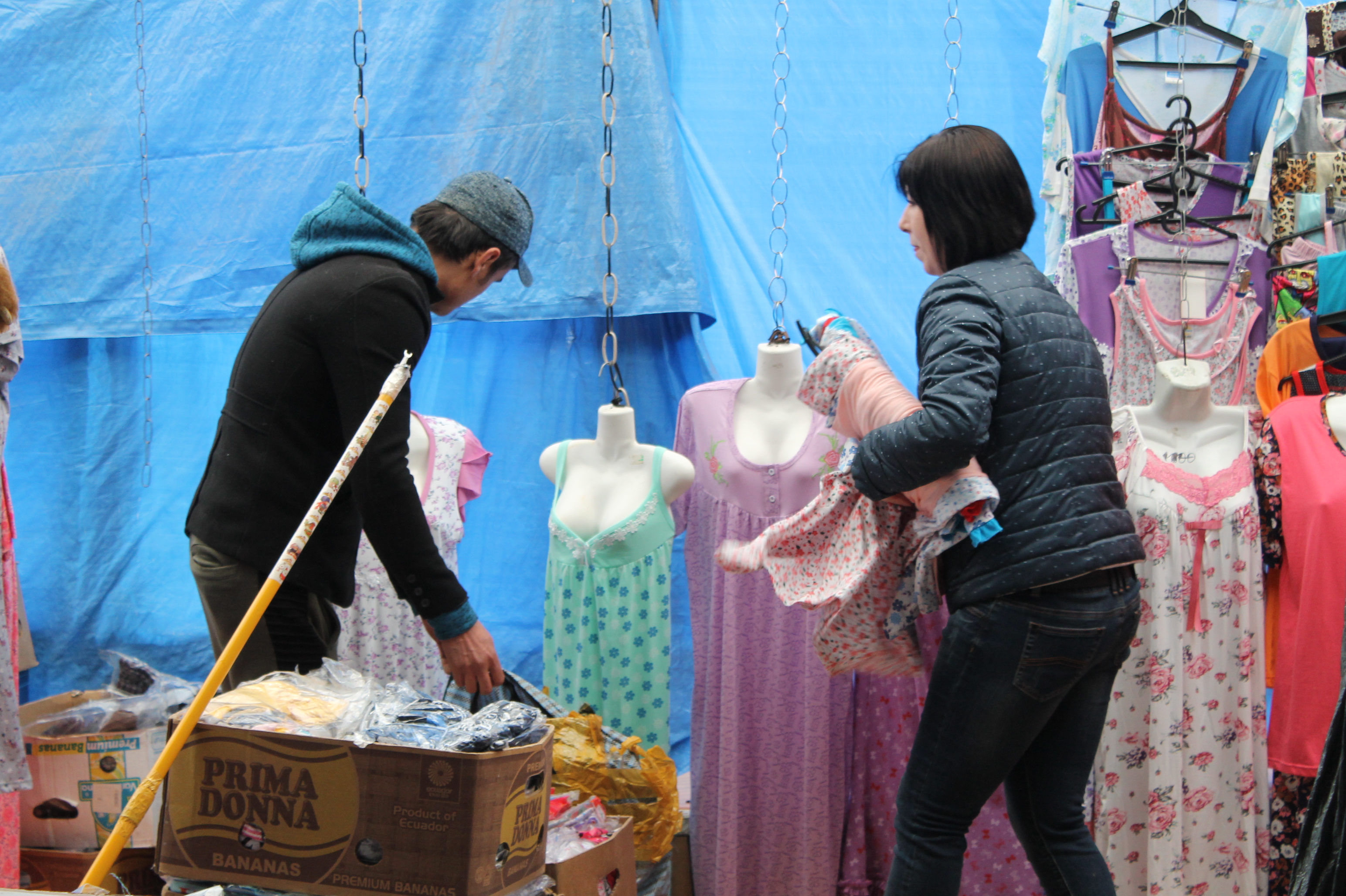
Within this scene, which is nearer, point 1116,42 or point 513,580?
point 1116,42

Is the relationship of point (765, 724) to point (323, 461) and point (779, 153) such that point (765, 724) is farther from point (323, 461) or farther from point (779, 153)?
point (779, 153)

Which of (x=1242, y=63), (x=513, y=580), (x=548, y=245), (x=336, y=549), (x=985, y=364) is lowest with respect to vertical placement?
(x=513, y=580)

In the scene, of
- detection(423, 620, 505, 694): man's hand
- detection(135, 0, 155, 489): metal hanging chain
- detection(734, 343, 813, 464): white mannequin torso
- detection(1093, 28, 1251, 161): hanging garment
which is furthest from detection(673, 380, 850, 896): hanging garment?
detection(135, 0, 155, 489): metal hanging chain

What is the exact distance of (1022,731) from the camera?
1.67 m

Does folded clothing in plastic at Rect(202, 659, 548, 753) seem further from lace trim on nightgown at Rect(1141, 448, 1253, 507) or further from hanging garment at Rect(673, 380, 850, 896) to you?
lace trim on nightgown at Rect(1141, 448, 1253, 507)

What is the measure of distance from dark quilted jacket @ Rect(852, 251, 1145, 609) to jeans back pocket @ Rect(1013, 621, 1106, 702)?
9 centimetres

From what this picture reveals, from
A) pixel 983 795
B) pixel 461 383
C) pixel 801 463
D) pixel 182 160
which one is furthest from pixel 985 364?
pixel 182 160

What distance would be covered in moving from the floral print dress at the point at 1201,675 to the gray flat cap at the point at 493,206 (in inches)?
60.6

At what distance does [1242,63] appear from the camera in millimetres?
2873

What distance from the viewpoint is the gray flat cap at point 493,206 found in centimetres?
202

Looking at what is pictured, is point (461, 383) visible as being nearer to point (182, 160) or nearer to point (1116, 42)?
point (182, 160)

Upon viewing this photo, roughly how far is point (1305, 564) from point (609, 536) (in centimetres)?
163

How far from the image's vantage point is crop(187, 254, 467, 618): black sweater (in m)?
1.69

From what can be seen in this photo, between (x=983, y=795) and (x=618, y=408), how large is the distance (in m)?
1.32
